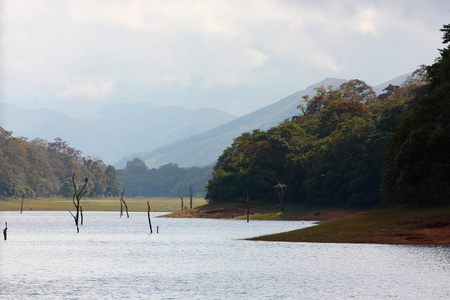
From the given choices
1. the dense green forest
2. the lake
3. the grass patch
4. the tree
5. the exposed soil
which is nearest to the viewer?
the lake

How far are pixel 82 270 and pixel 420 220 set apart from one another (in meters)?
38.8

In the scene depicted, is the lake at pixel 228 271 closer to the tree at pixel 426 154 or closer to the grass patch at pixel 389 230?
the grass patch at pixel 389 230

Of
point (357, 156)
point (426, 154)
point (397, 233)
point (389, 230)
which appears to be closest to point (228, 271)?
point (397, 233)

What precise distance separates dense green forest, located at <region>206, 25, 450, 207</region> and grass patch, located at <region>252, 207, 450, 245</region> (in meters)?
3.31

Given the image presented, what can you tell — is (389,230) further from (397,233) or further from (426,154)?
(426,154)

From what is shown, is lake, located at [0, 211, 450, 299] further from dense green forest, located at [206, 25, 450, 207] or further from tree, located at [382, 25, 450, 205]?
dense green forest, located at [206, 25, 450, 207]

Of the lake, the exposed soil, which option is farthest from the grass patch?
the lake

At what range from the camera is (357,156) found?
133125 millimetres

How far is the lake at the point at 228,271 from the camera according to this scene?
39.2 m

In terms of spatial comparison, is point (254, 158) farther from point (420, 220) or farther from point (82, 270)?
point (82, 270)

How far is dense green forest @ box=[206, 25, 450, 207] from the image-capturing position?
242 ft

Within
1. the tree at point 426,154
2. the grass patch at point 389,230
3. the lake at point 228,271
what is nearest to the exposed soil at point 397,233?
the grass patch at point 389,230

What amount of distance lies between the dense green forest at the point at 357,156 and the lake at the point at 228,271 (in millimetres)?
13943

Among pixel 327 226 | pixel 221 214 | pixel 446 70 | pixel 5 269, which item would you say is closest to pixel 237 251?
pixel 327 226
